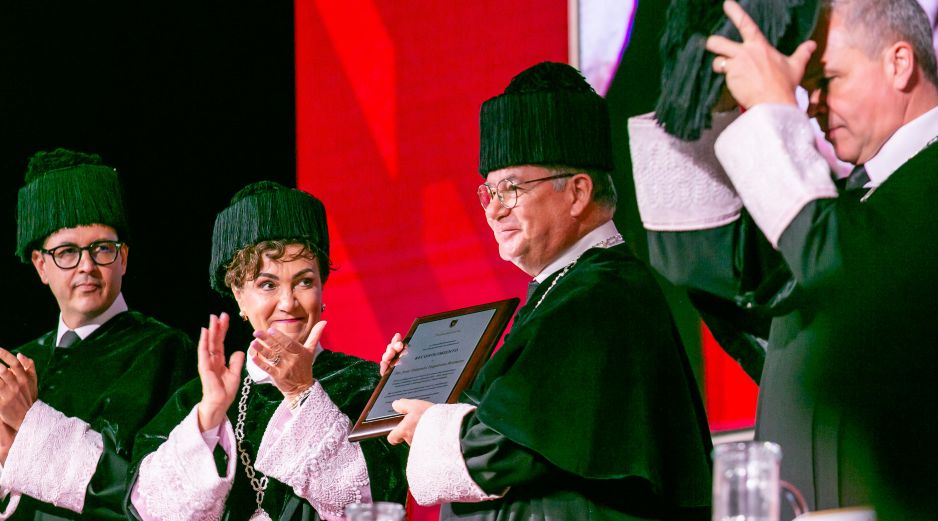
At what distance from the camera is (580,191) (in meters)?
3.27

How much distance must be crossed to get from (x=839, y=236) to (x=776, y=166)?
0.15 meters

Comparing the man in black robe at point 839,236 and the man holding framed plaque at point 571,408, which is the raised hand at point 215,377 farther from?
the man in black robe at point 839,236

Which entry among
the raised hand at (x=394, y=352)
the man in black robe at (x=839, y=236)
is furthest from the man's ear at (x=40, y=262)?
the man in black robe at (x=839, y=236)

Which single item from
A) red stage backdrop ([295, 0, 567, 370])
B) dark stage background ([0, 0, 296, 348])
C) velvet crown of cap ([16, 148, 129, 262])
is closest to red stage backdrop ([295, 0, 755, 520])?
red stage backdrop ([295, 0, 567, 370])

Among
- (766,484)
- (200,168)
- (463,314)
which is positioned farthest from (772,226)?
(200,168)

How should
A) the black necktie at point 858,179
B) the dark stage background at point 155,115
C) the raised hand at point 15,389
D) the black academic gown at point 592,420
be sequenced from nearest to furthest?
the black necktie at point 858,179 → the black academic gown at point 592,420 → the raised hand at point 15,389 → the dark stage background at point 155,115

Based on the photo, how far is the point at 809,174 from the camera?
222 cm

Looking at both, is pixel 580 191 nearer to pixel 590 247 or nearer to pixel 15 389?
pixel 590 247

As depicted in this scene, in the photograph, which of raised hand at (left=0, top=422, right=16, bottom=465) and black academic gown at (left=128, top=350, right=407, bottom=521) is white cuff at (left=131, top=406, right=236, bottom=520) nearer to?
black academic gown at (left=128, top=350, right=407, bottom=521)

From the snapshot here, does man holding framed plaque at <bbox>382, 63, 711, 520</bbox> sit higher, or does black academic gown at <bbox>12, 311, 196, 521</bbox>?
man holding framed plaque at <bbox>382, 63, 711, 520</bbox>

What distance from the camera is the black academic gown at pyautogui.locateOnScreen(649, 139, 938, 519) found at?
7.18ft

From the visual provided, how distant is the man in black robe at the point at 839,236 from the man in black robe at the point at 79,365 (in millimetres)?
2225

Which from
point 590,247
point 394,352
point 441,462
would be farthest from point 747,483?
point 394,352

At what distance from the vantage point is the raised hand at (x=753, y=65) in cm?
230
